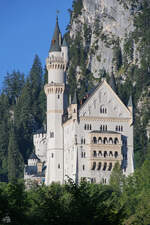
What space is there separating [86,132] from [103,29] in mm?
60621

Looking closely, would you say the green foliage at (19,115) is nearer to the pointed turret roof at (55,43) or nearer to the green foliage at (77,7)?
the green foliage at (77,7)

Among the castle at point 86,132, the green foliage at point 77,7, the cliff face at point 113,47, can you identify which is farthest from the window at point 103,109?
the green foliage at point 77,7

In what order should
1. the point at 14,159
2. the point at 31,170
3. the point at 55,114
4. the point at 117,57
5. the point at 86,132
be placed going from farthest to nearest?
the point at 117,57 < the point at 14,159 < the point at 31,170 < the point at 55,114 < the point at 86,132

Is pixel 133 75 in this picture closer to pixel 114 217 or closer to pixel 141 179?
pixel 141 179

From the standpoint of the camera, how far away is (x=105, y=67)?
497ft

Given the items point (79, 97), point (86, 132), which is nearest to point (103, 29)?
point (79, 97)

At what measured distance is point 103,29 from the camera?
157 meters

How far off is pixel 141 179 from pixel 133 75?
55429mm

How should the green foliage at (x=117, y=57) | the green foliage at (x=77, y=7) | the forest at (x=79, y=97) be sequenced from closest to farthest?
the forest at (x=79, y=97), the green foliage at (x=117, y=57), the green foliage at (x=77, y=7)

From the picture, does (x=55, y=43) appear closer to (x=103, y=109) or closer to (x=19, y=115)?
(x=103, y=109)

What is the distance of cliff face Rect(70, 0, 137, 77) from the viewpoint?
153 m

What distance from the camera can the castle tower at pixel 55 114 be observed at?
101875 millimetres

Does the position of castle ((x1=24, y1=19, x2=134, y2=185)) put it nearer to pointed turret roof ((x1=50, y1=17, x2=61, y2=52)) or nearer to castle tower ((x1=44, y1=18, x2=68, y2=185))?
castle tower ((x1=44, y1=18, x2=68, y2=185))

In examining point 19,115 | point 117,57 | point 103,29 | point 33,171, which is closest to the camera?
point 33,171
